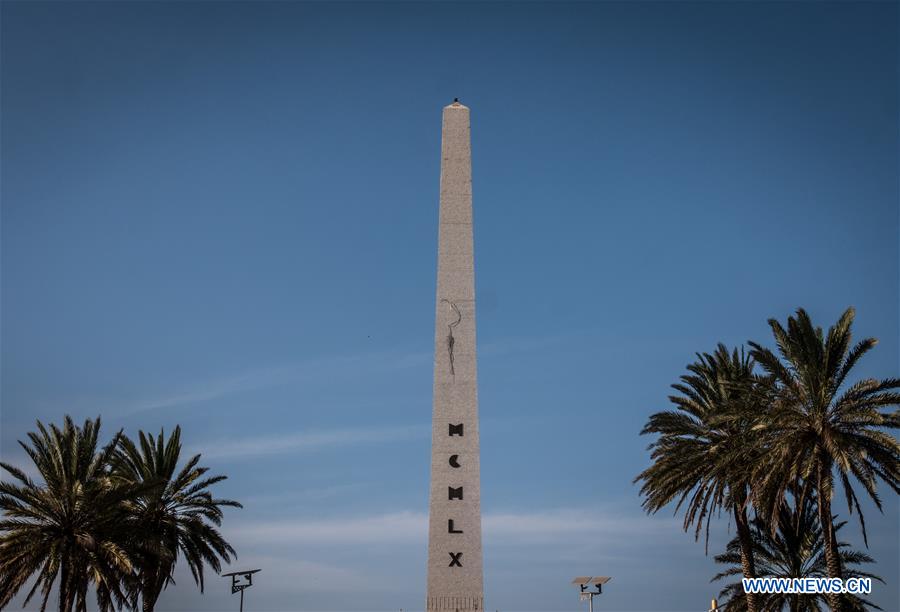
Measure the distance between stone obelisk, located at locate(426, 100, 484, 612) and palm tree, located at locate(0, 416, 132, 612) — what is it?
15.7m

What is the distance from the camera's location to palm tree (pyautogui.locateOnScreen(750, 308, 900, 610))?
28.8m

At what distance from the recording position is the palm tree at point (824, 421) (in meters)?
28.8

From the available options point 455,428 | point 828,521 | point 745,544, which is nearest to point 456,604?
point 455,428

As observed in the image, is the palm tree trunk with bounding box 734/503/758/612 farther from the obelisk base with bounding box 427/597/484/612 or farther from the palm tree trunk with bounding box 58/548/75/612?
the palm tree trunk with bounding box 58/548/75/612

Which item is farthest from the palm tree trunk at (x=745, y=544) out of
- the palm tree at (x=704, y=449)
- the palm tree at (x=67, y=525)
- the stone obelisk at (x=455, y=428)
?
the palm tree at (x=67, y=525)

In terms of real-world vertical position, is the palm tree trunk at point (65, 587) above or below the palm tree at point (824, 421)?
below

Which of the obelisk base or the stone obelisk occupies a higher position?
the stone obelisk

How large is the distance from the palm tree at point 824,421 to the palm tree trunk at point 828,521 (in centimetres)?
3

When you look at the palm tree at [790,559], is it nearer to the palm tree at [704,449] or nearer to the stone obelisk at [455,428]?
the palm tree at [704,449]

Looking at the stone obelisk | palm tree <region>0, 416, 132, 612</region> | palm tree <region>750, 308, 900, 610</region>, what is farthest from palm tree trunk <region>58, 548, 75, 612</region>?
palm tree <region>750, 308, 900, 610</region>

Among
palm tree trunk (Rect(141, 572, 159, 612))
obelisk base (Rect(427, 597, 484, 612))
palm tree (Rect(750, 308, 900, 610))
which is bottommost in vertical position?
obelisk base (Rect(427, 597, 484, 612))

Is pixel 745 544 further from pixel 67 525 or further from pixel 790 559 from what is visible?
pixel 67 525

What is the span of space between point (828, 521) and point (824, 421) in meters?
3.35

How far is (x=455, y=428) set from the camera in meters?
25.4
